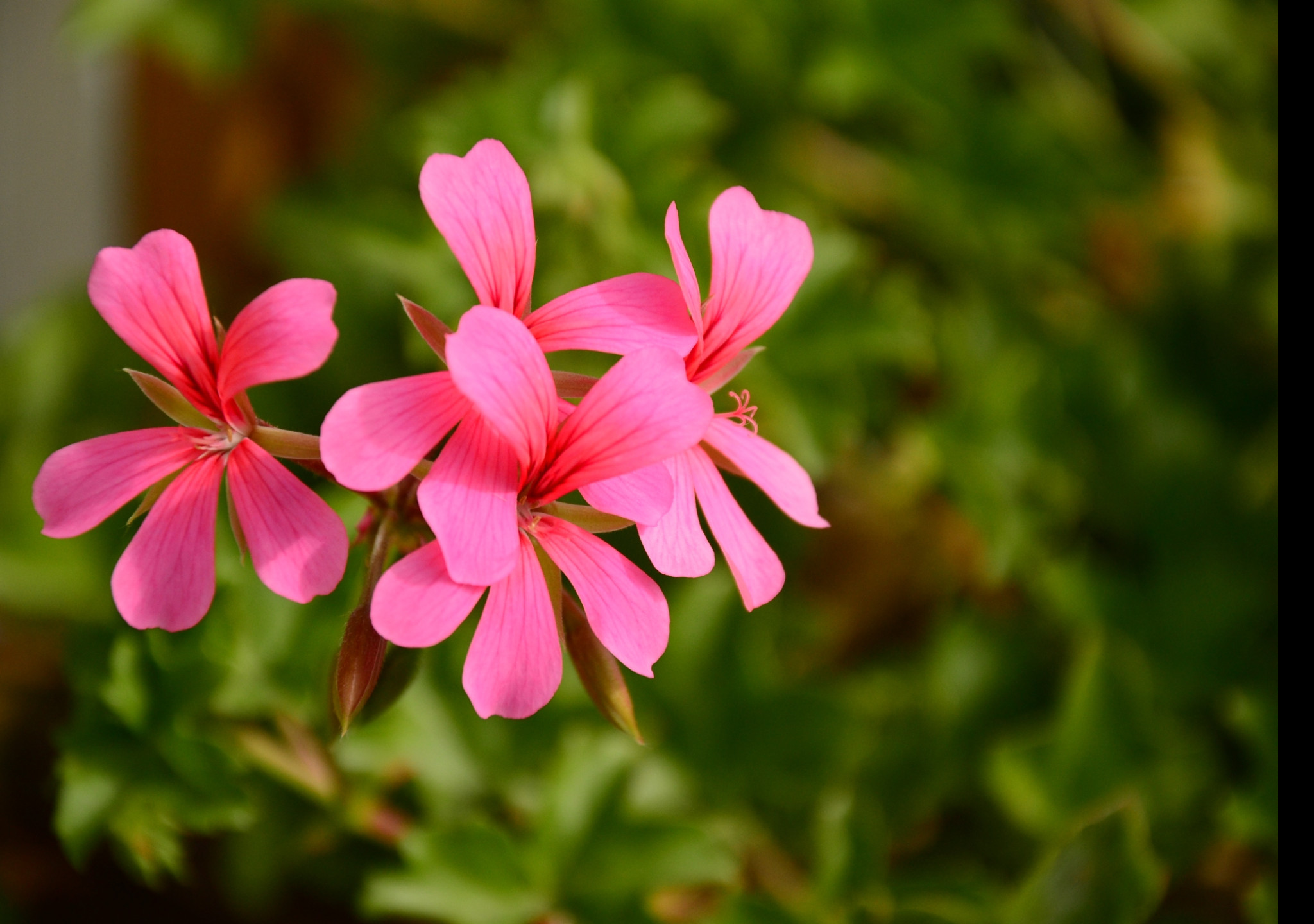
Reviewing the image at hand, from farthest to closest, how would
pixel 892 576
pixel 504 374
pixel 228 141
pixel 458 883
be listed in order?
pixel 228 141, pixel 892 576, pixel 458 883, pixel 504 374

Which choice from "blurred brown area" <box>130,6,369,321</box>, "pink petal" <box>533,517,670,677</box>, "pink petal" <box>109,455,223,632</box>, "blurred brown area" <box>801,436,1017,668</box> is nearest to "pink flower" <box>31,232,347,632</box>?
"pink petal" <box>109,455,223,632</box>

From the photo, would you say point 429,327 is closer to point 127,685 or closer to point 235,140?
point 127,685

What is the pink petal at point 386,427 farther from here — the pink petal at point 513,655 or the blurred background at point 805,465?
the blurred background at point 805,465

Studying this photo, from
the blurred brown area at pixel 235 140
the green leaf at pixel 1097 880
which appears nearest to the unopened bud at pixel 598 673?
the green leaf at pixel 1097 880

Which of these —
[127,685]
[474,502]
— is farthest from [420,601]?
[127,685]

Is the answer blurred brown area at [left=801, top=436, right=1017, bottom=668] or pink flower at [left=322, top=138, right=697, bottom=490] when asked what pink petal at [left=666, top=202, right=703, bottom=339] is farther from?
blurred brown area at [left=801, top=436, right=1017, bottom=668]

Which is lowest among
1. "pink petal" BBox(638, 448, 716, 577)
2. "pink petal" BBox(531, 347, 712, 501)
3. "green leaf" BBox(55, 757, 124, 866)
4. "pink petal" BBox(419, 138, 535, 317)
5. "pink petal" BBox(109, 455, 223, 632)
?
"green leaf" BBox(55, 757, 124, 866)
